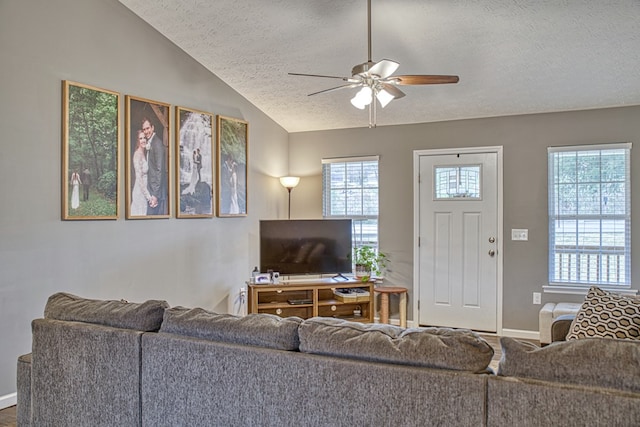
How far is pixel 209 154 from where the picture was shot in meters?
4.63

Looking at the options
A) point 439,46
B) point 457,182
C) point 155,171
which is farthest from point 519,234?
point 155,171

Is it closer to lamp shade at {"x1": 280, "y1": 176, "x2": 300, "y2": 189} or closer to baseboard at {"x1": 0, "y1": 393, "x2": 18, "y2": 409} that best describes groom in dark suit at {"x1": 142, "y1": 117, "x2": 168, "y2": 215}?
baseboard at {"x1": 0, "y1": 393, "x2": 18, "y2": 409}

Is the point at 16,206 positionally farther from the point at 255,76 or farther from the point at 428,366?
the point at 428,366

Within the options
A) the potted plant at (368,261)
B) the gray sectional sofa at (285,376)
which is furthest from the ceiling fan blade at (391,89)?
the potted plant at (368,261)

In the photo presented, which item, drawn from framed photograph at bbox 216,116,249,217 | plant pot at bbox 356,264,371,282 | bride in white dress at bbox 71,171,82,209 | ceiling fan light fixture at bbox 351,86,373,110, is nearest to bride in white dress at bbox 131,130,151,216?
bride in white dress at bbox 71,171,82,209

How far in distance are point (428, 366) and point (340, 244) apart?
143 inches

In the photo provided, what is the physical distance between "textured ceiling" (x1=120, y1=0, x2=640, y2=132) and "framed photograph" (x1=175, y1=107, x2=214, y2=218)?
571 millimetres

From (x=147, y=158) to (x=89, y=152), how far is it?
0.53 metres

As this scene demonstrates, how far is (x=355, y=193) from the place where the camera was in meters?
5.60

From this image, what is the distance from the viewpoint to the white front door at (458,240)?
4.94 meters

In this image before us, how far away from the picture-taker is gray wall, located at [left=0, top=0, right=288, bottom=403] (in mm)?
3053

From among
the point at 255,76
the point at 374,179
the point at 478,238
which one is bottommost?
the point at 478,238

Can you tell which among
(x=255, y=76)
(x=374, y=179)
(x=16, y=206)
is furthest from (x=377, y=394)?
(x=374, y=179)

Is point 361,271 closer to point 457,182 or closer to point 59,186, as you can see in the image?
point 457,182
